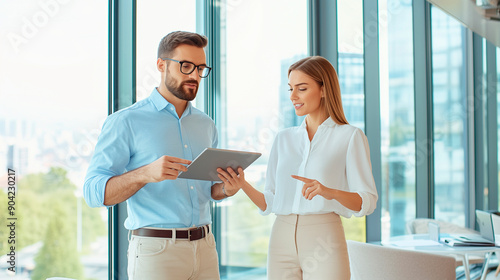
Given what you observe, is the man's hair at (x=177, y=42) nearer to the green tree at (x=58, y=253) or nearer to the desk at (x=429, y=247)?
the green tree at (x=58, y=253)

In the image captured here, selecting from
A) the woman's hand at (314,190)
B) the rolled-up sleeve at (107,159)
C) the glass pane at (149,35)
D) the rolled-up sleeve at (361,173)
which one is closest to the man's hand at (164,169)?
the rolled-up sleeve at (107,159)

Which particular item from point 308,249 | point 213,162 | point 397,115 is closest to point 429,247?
point 308,249

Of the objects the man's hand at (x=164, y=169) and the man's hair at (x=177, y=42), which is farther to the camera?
the man's hair at (x=177, y=42)

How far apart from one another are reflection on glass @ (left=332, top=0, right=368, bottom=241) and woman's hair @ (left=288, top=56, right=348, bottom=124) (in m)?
2.74

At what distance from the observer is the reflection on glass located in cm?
499

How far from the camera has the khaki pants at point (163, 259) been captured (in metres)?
1.92

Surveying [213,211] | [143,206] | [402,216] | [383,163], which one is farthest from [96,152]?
[402,216]

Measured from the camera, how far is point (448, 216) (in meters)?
6.56

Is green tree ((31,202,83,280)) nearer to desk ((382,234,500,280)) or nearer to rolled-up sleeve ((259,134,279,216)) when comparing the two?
rolled-up sleeve ((259,134,279,216))

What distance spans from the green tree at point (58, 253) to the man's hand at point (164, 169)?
40.3 inches

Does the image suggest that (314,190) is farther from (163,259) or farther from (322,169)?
(163,259)

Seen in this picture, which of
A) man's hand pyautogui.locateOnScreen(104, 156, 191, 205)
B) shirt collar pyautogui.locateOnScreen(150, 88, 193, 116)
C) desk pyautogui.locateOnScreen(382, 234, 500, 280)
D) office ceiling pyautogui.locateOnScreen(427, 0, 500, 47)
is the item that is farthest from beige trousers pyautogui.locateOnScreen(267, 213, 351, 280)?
office ceiling pyautogui.locateOnScreen(427, 0, 500, 47)

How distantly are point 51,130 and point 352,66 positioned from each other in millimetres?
3244

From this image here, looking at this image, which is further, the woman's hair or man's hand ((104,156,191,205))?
the woman's hair
